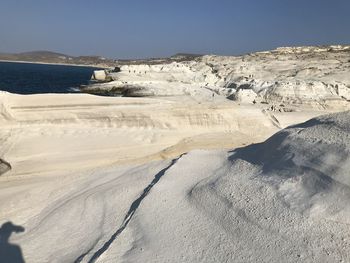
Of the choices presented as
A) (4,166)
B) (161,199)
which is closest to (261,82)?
(4,166)

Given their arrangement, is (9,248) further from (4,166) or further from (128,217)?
(4,166)

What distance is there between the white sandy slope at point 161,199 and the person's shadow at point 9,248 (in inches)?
5.1

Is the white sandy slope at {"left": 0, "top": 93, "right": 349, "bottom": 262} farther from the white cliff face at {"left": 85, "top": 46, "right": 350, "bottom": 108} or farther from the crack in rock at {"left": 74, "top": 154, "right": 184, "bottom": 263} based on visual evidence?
the white cliff face at {"left": 85, "top": 46, "right": 350, "bottom": 108}

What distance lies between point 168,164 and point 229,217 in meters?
3.28

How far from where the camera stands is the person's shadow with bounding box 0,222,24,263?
557 centimetres

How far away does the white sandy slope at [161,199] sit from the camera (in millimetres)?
4805

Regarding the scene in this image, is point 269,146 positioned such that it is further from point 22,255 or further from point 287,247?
point 22,255

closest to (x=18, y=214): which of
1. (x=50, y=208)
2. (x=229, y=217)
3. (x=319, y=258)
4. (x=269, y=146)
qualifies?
(x=50, y=208)

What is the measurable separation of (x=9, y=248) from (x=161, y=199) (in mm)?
2381

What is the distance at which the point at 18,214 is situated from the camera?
23.7 feet

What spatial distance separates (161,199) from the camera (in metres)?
6.38

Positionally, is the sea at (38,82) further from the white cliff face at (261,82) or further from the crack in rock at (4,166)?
the crack in rock at (4,166)

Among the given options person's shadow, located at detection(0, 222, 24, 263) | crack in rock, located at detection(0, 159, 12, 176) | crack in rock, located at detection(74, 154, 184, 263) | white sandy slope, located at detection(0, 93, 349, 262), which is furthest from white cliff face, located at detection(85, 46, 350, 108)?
person's shadow, located at detection(0, 222, 24, 263)

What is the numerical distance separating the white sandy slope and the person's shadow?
0.13 m
